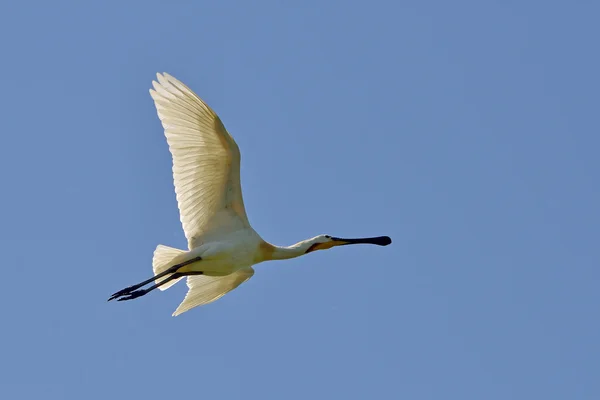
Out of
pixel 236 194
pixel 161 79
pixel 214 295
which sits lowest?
pixel 214 295

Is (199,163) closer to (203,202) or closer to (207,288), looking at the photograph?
(203,202)

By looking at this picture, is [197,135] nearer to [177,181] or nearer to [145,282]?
[177,181]

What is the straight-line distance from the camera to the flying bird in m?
20.8

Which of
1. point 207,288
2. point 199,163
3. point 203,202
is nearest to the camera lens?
point 199,163

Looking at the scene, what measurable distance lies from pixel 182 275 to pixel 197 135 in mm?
2065

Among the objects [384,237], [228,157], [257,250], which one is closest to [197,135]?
[228,157]

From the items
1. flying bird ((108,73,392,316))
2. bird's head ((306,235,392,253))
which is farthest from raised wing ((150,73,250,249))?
bird's head ((306,235,392,253))

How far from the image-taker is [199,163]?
21.1 m

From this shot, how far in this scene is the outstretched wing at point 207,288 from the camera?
2184cm

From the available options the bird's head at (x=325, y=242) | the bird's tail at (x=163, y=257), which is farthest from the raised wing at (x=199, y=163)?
the bird's head at (x=325, y=242)

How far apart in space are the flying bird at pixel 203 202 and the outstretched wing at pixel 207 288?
33 mm

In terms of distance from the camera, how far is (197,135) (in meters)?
21.0

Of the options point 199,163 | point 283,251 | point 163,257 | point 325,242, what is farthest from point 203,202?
point 325,242

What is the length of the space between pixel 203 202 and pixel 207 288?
144cm
